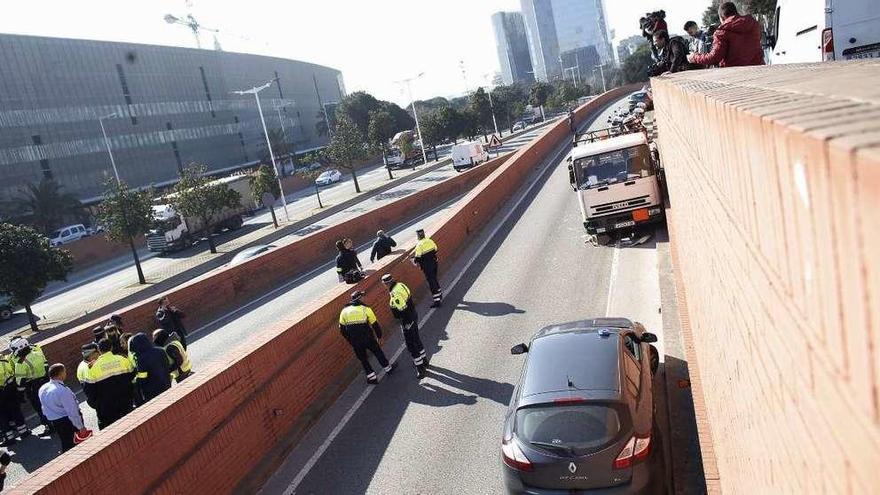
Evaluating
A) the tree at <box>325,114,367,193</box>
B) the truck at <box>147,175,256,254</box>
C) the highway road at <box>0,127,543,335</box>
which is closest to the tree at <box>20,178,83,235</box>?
the highway road at <box>0,127,543,335</box>

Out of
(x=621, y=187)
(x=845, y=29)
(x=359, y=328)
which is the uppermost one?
(x=845, y=29)

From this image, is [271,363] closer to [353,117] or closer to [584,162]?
[584,162]

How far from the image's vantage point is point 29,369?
11.7 metres

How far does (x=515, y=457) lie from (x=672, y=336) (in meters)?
4.52

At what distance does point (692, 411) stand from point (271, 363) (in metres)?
5.74

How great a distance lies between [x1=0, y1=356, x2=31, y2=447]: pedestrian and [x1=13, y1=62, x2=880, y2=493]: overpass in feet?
15.8

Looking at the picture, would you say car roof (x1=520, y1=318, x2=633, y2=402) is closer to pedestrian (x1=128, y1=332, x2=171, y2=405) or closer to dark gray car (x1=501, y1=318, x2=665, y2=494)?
dark gray car (x1=501, y1=318, x2=665, y2=494)

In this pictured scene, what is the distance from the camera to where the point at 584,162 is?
16.6m

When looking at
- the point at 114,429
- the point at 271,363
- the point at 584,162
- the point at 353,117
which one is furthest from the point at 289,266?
the point at 353,117

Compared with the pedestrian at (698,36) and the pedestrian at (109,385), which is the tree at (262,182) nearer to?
the pedestrian at (698,36)

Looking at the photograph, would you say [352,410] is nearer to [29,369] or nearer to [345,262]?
[345,262]

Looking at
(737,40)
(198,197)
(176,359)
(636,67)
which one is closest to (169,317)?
(176,359)

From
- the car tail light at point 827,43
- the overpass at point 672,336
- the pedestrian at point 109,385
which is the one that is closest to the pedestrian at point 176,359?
the pedestrian at point 109,385

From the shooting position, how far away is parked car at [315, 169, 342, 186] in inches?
2598
